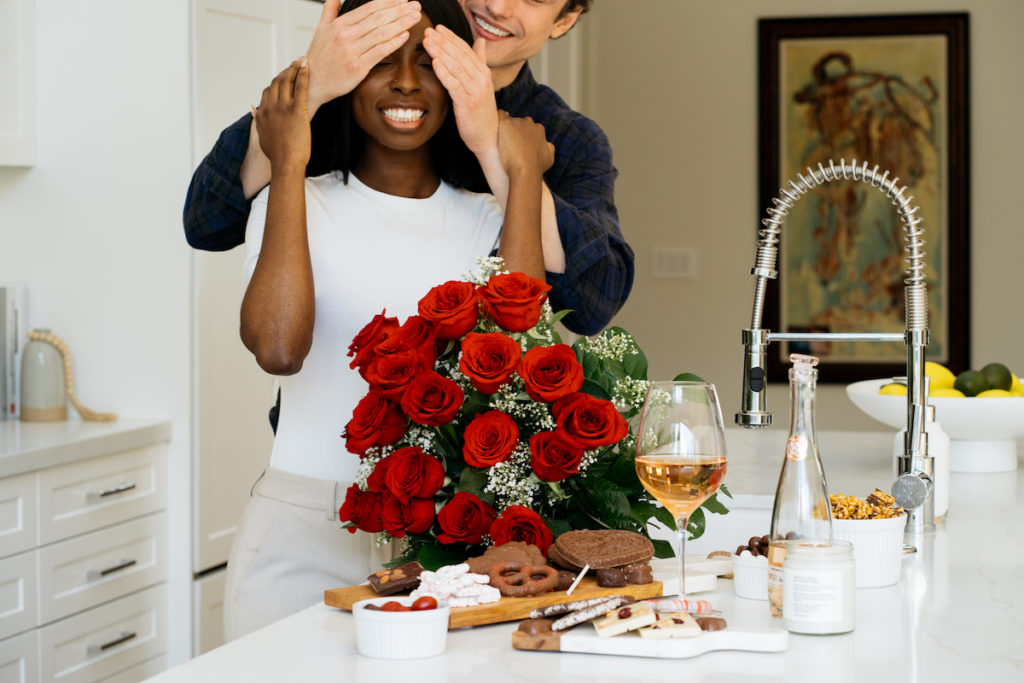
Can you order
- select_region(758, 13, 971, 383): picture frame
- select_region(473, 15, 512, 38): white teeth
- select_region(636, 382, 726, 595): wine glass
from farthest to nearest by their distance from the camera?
select_region(758, 13, 971, 383): picture frame → select_region(473, 15, 512, 38): white teeth → select_region(636, 382, 726, 595): wine glass

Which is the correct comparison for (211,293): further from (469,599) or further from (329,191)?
(469,599)

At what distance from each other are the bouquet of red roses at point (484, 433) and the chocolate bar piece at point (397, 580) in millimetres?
97

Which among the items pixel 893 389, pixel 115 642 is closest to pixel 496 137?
pixel 893 389

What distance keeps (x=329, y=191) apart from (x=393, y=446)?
19.1 inches

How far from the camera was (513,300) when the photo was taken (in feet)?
3.80

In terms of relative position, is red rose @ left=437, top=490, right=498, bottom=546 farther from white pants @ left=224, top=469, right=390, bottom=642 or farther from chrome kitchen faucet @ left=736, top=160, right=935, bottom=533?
chrome kitchen faucet @ left=736, top=160, right=935, bottom=533

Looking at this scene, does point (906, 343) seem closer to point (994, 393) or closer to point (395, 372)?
point (994, 393)

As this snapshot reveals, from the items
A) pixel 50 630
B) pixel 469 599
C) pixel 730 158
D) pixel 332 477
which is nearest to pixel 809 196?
pixel 730 158

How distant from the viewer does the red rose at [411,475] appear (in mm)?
1138

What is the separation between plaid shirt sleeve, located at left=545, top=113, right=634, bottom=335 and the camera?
161cm

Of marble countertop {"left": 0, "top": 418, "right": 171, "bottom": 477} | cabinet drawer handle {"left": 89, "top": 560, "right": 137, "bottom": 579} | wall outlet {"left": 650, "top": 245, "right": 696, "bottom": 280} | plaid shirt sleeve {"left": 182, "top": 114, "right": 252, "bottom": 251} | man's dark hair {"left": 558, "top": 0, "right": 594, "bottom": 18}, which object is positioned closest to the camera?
plaid shirt sleeve {"left": 182, "top": 114, "right": 252, "bottom": 251}

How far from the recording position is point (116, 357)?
290cm

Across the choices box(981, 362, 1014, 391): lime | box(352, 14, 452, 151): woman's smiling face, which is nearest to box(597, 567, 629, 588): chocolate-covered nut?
box(352, 14, 452, 151): woman's smiling face

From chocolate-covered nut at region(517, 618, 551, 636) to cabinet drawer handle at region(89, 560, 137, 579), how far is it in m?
1.91
